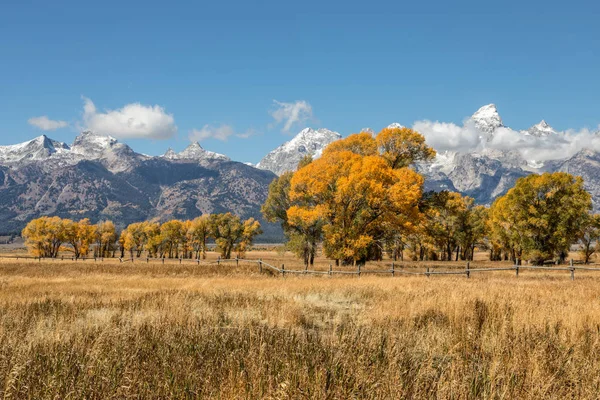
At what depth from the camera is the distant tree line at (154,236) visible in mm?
96688

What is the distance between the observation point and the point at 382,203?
34.6 metres

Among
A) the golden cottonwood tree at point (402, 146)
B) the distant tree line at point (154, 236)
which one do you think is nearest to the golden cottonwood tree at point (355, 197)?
the golden cottonwood tree at point (402, 146)

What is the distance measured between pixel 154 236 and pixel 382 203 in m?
89.6

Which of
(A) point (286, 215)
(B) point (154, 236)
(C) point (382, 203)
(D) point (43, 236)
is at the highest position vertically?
(C) point (382, 203)

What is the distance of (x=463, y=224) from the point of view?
7606 cm

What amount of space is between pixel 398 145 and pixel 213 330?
35693 mm

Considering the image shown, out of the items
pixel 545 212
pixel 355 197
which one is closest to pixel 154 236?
pixel 355 197

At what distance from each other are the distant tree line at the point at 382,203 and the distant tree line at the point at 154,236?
45488 mm

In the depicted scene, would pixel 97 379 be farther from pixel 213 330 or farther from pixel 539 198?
pixel 539 198

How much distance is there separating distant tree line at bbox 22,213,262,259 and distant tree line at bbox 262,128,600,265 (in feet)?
149

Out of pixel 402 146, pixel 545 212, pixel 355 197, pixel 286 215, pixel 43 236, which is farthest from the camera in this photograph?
pixel 43 236

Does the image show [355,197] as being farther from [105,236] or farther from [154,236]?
[105,236]

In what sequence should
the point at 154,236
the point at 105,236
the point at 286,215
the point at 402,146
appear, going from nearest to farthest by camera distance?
the point at 402,146, the point at 286,215, the point at 154,236, the point at 105,236

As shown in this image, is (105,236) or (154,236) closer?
(154,236)
